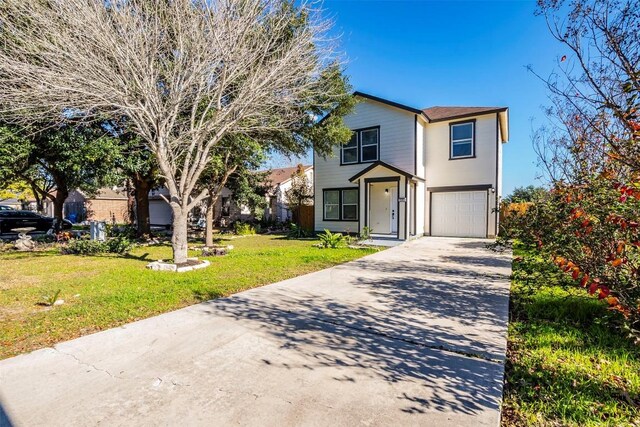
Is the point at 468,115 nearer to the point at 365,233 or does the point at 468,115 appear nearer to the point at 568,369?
the point at 365,233

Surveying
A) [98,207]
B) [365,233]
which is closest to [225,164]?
[365,233]

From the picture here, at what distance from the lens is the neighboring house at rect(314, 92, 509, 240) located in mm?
14141

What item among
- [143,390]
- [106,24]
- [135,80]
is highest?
[106,24]

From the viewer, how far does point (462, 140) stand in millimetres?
14797

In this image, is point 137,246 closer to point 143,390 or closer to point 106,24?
point 106,24

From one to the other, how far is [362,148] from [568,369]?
14.0m

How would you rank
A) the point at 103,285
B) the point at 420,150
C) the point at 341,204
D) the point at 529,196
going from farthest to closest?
1. the point at 341,204
2. the point at 420,150
3. the point at 529,196
4. the point at 103,285

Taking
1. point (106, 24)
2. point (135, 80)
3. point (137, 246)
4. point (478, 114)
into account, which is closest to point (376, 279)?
point (135, 80)

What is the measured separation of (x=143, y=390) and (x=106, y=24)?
314 inches

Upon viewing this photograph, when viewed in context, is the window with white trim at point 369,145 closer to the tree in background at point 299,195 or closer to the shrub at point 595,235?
the tree in background at point 299,195

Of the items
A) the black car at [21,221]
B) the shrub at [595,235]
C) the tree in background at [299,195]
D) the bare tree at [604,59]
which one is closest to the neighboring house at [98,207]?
the black car at [21,221]

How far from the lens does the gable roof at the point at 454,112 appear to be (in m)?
13.9

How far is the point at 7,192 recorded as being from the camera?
26453 mm

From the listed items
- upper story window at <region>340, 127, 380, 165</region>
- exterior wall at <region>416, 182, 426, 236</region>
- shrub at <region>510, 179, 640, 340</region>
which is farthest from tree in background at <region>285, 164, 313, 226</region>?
shrub at <region>510, 179, 640, 340</region>
